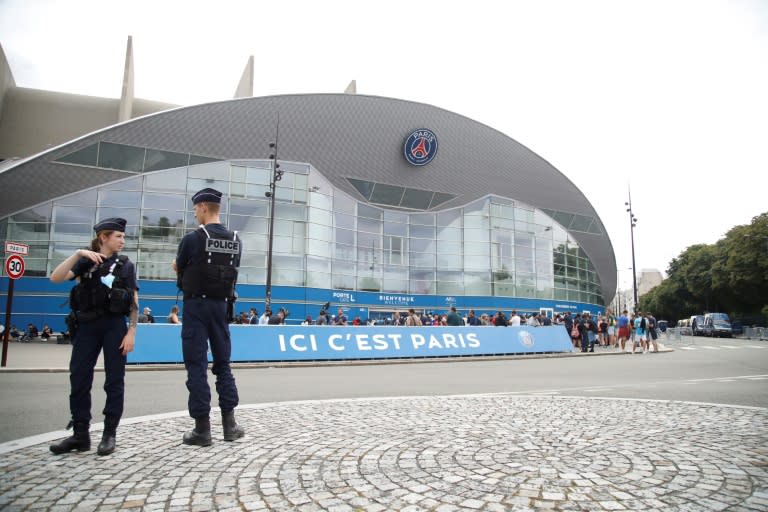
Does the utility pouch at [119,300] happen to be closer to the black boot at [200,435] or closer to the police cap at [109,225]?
the police cap at [109,225]

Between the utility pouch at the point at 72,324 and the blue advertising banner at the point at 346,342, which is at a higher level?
the utility pouch at the point at 72,324

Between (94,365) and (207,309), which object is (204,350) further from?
(94,365)

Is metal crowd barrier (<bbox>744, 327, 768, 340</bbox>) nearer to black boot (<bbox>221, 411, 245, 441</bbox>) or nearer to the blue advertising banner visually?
the blue advertising banner

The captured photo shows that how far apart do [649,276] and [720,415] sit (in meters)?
175

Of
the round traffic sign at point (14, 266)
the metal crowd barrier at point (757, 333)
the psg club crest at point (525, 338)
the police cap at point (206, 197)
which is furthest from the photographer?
the metal crowd barrier at point (757, 333)

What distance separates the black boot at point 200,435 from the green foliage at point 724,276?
5914 centimetres

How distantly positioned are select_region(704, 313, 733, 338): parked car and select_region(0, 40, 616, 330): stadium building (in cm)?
1356

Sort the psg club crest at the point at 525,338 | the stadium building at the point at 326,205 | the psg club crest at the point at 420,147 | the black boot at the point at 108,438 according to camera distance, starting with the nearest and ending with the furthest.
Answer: the black boot at the point at 108,438, the psg club crest at the point at 525,338, the stadium building at the point at 326,205, the psg club crest at the point at 420,147

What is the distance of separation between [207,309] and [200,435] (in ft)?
3.35

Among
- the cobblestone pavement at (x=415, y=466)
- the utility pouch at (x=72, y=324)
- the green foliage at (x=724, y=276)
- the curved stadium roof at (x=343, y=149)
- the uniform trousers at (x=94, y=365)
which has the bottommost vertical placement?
the cobblestone pavement at (x=415, y=466)

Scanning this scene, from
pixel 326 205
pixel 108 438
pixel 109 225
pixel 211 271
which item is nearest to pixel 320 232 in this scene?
pixel 326 205

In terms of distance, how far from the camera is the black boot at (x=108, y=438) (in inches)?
145

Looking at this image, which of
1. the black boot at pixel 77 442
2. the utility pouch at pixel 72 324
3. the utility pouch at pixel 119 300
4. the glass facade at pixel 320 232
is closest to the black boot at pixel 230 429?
the black boot at pixel 77 442

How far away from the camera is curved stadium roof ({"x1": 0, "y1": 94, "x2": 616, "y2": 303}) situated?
96.0 ft
